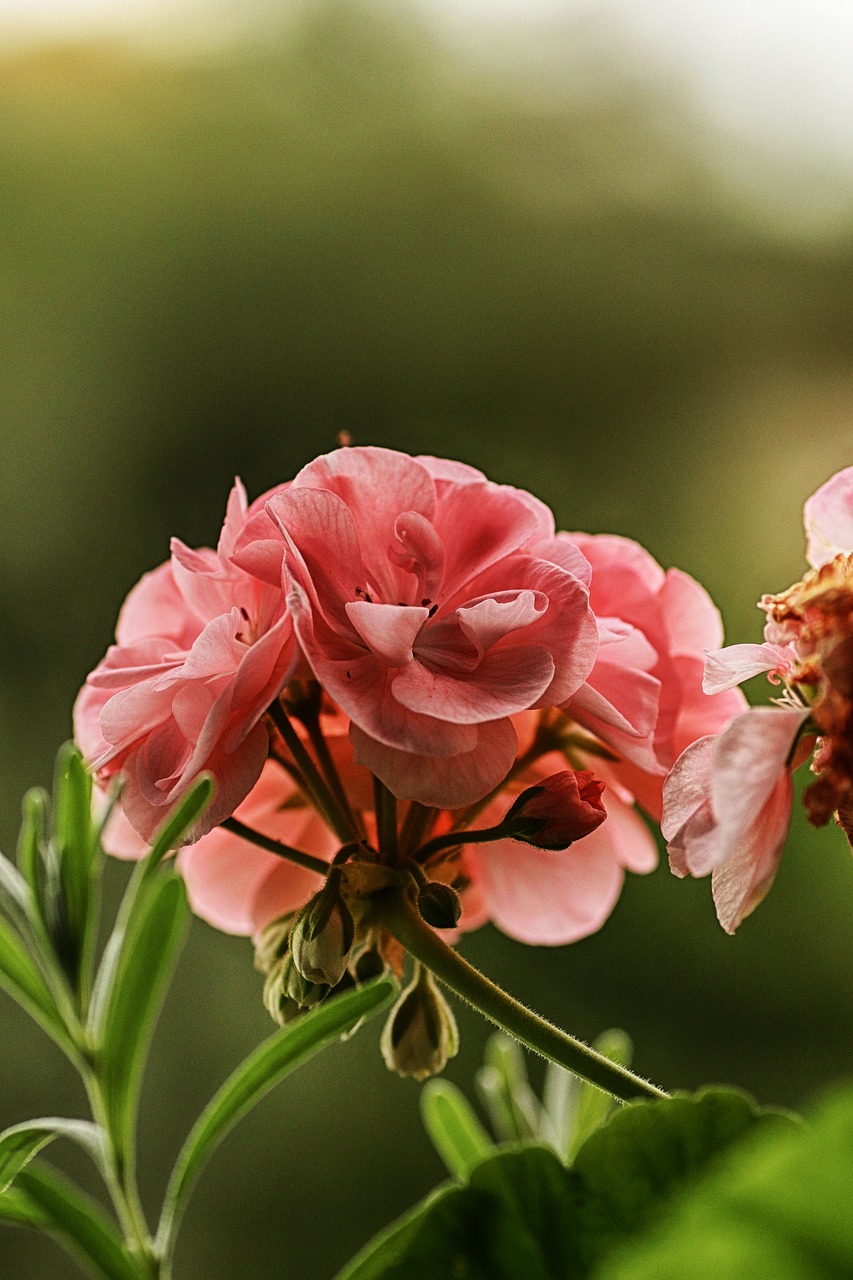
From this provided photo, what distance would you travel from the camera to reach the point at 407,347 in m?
3.28

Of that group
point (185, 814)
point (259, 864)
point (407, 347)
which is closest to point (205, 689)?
point (185, 814)

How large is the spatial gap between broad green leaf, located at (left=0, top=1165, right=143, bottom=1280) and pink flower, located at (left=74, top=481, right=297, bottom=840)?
9cm

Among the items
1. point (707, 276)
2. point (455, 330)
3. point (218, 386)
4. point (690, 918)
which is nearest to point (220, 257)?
point (218, 386)

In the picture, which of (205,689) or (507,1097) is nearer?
(205,689)

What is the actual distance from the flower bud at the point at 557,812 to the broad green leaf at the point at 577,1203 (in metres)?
0.09

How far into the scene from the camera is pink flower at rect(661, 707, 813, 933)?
0.27 metres

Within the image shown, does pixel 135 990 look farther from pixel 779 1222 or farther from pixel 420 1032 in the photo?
pixel 779 1222

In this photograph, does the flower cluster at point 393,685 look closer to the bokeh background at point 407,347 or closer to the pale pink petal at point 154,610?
the pale pink petal at point 154,610

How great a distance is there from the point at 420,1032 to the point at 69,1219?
12 centimetres

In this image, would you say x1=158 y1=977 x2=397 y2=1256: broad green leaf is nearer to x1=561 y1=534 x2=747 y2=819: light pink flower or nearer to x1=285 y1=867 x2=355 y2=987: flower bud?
x1=285 y1=867 x2=355 y2=987: flower bud

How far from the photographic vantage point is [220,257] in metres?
3.34

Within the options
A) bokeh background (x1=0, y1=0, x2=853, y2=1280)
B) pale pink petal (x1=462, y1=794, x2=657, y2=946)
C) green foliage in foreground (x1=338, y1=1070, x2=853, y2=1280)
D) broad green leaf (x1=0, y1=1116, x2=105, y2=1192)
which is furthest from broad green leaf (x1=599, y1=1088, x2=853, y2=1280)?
bokeh background (x1=0, y1=0, x2=853, y2=1280)

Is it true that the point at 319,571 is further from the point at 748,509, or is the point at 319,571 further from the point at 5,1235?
the point at 748,509

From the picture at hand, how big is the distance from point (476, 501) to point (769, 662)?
0.31 feet
